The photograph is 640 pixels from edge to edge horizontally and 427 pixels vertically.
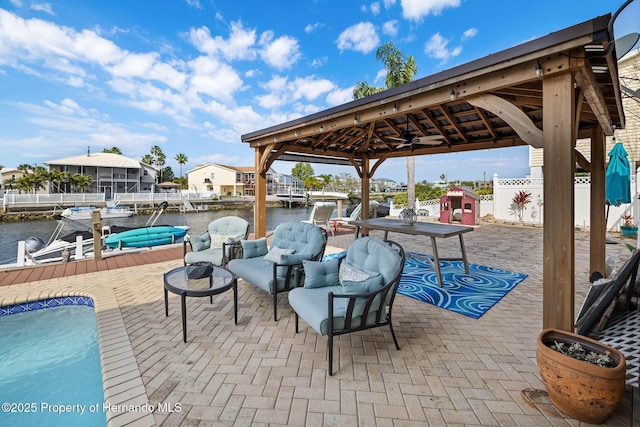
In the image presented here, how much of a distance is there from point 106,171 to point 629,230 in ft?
121

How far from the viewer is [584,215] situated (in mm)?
9461

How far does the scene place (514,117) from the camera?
236 cm

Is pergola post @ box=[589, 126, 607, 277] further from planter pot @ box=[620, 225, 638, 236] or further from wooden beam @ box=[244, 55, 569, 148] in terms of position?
planter pot @ box=[620, 225, 638, 236]

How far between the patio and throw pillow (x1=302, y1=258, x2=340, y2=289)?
0.51 metres

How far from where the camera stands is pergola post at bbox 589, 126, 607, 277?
4.11 m

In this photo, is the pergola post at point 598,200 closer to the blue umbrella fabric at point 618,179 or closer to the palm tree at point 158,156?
the blue umbrella fabric at point 618,179

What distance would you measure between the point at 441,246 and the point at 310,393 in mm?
6161

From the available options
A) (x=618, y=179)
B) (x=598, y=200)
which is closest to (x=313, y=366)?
(x=598, y=200)

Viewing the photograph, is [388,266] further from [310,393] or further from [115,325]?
[115,325]

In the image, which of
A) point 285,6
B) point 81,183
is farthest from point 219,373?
point 81,183

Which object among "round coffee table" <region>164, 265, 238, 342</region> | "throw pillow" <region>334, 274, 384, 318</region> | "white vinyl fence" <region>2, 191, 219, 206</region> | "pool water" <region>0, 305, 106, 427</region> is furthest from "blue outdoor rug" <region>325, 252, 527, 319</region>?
"white vinyl fence" <region>2, 191, 219, 206</region>

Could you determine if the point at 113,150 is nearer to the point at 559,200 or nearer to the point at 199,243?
the point at 199,243

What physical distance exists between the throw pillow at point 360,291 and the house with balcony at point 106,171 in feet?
98.0

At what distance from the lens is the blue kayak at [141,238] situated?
23.4ft
